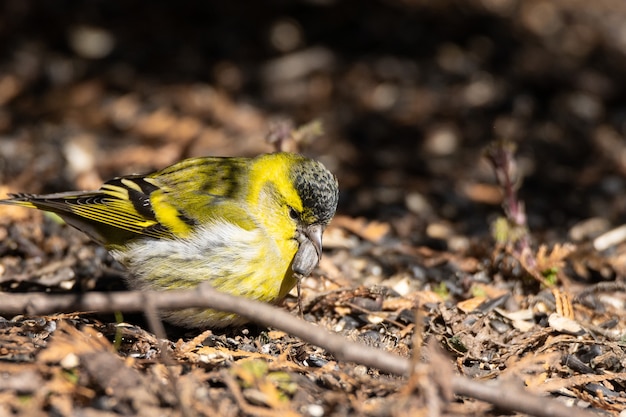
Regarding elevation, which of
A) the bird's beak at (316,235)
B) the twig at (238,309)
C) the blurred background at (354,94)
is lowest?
the twig at (238,309)

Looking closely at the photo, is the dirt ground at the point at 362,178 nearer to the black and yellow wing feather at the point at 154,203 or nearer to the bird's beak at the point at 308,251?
the bird's beak at the point at 308,251

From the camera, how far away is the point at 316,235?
4055 mm

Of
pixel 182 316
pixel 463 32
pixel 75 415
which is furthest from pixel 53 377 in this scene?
pixel 463 32

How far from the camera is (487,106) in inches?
303

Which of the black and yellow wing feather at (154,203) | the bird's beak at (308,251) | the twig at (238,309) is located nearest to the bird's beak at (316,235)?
the bird's beak at (308,251)

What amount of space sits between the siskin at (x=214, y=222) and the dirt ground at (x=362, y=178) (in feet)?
0.92

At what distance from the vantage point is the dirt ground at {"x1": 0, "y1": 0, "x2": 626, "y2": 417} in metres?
3.15

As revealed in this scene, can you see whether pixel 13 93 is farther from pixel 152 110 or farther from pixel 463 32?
pixel 463 32

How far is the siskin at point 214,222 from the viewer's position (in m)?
3.92

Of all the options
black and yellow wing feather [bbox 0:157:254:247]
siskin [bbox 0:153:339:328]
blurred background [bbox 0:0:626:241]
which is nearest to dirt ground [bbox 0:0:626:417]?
blurred background [bbox 0:0:626:241]

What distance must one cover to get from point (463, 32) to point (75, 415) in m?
6.90

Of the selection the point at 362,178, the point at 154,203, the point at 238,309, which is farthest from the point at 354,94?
the point at 238,309

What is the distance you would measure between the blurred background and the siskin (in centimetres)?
158

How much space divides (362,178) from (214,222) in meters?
2.61
